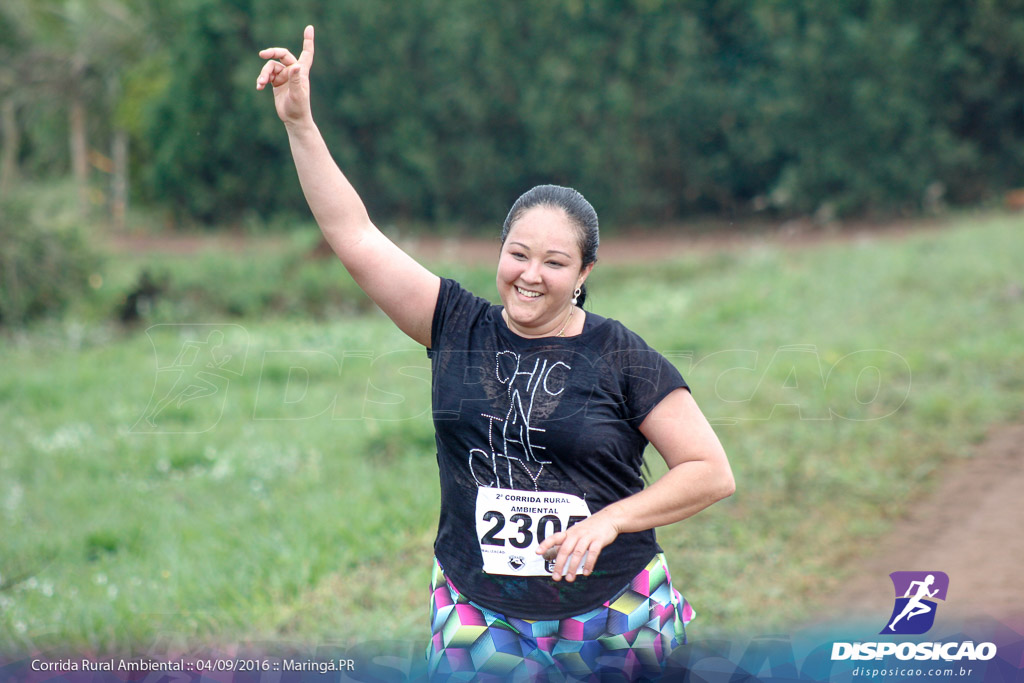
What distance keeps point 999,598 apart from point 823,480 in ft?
4.43

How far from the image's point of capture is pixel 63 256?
11.1 meters

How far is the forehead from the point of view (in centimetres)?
219

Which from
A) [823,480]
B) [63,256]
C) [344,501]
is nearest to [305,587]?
[344,501]

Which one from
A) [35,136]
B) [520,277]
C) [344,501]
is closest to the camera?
[520,277]

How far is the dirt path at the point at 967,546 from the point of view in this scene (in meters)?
4.08

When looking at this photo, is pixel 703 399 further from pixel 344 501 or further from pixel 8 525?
pixel 8 525

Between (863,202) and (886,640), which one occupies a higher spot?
(863,202)

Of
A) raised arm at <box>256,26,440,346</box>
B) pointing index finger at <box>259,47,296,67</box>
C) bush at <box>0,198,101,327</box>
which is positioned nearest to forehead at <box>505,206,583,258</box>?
raised arm at <box>256,26,440,346</box>

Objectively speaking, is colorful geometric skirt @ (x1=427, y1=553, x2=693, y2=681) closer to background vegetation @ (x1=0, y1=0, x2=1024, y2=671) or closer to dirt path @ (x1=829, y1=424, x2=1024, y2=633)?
background vegetation @ (x1=0, y1=0, x2=1024, y2=671)

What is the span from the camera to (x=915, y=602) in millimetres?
3430

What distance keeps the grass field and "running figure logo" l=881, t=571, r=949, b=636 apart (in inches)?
17.6

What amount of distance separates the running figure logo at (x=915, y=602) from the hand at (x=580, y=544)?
174 cm

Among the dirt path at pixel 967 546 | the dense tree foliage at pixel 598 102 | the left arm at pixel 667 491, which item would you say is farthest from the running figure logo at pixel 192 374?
the dense tree foliage at pixel 598 102

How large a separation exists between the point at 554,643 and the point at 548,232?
3.04ft
